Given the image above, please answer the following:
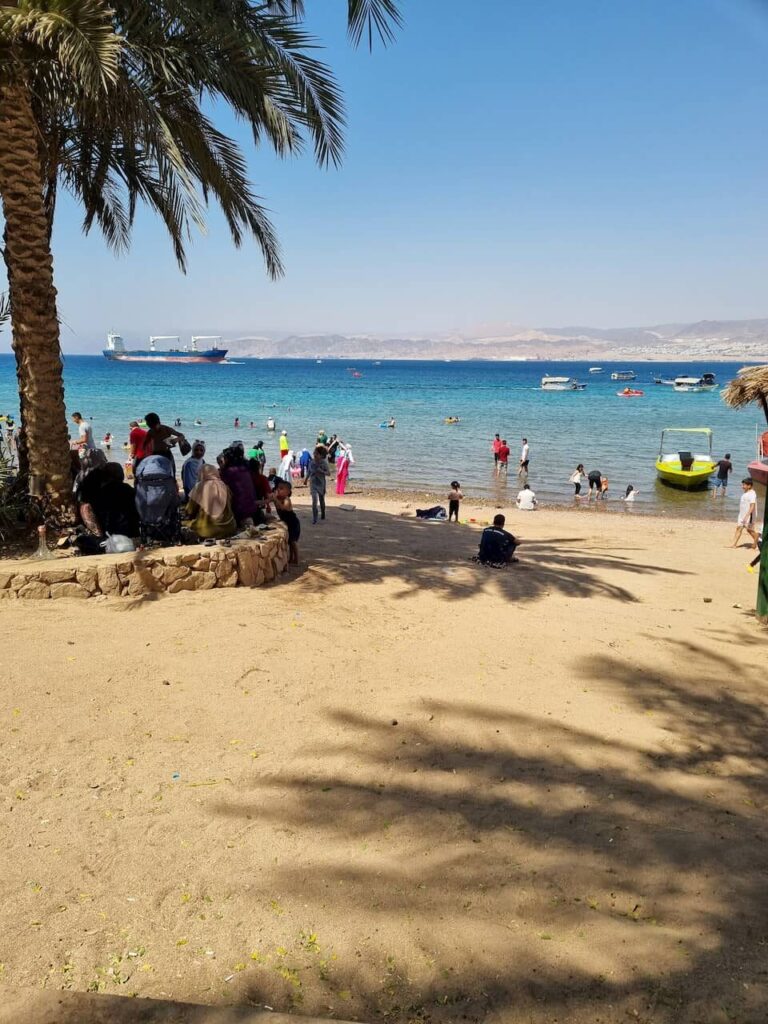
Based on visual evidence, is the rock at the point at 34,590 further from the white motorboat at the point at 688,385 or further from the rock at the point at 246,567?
the white motorboat at the point at 688,385

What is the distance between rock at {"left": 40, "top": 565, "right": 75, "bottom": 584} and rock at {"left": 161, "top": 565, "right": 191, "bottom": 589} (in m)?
0.86

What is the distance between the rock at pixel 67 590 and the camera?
22.6ft

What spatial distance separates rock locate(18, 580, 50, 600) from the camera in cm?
684

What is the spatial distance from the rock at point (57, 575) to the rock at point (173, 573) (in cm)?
86

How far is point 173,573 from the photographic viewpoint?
284 inches

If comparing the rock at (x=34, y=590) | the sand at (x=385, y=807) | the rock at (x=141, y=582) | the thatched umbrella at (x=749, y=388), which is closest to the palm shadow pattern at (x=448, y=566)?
the sand at (x=385, y=807)

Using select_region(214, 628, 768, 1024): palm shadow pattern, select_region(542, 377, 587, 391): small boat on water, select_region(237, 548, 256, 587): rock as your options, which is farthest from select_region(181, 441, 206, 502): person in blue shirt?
select_region(542, 377, 587, 391): small boat on water

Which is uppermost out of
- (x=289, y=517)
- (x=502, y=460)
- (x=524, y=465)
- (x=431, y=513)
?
(x=289, y=517)

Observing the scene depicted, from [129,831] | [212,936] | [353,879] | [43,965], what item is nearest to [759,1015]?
[353,879]

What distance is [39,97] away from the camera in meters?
7.76

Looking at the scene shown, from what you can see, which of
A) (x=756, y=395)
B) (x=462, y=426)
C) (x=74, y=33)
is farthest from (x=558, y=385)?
(x=74, y=33)

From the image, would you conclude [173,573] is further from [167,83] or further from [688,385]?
[688,385]

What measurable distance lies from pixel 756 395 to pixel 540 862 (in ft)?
18.9

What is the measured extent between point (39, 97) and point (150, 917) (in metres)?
8.32
